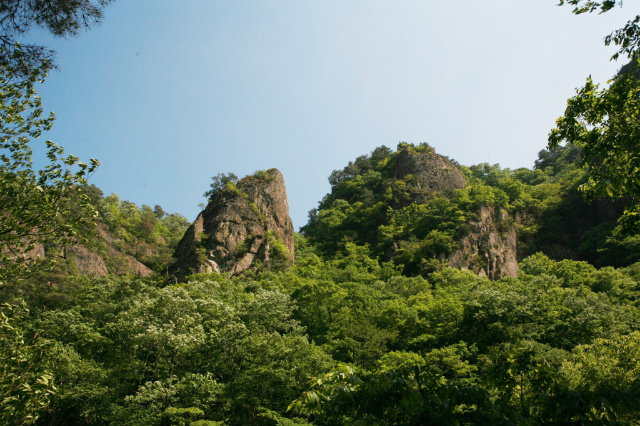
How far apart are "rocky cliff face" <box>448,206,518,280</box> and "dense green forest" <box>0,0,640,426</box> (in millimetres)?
204

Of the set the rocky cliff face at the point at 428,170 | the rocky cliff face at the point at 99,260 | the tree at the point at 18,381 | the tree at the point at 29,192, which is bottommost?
the tree at the point at 18,381

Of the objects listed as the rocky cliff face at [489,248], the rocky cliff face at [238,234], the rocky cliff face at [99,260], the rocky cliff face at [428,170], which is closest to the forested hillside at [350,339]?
the rocky cliff face at [489,248]

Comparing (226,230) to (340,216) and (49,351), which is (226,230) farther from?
(49,351)

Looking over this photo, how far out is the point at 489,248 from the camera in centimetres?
4522

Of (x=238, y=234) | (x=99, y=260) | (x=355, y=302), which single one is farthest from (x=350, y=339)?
(x=99, y=260)

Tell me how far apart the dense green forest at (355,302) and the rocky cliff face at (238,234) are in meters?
0.44

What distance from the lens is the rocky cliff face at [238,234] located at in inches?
1623

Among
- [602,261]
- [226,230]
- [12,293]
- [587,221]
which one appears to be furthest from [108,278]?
[587,221]

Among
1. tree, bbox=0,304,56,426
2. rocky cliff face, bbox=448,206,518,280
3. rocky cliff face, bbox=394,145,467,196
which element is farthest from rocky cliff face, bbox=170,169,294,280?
tree, bbox=0,304,56,426

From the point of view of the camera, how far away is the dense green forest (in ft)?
17.7

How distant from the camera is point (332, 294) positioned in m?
30.8

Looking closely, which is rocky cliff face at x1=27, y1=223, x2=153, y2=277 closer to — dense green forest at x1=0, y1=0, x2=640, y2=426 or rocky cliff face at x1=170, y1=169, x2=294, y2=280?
dense green forest at x1=0, y1=0, x2=640, y2=426

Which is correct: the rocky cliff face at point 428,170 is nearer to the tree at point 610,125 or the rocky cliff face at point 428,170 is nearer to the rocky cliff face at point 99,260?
the rocky cliff face at point 99,260

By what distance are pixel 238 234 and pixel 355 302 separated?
16945 millimetres
